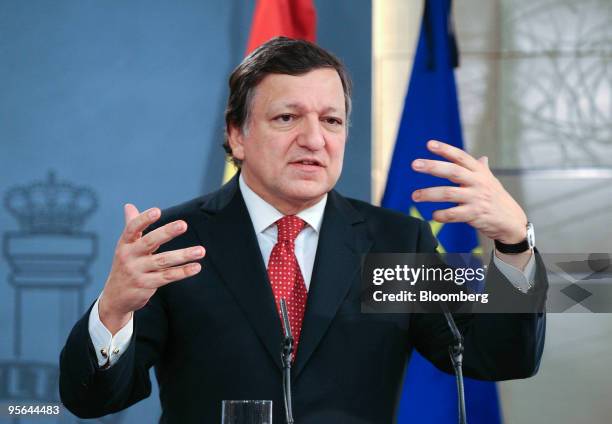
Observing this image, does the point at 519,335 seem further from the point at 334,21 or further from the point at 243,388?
the point at 334,21

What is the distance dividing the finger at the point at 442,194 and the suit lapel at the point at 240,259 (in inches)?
22.1

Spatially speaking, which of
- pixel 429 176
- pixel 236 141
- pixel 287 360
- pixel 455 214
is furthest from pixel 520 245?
pixel 429 176

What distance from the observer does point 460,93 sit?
3.78m

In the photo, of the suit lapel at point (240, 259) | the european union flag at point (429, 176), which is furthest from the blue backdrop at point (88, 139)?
the suit lapel at point (240, 259)

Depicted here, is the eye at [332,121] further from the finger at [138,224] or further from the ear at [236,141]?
the finger at [138,224]

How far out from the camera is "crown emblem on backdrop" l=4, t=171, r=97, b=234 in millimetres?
3422

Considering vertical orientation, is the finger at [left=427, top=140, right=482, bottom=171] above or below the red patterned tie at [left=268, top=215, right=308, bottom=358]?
above

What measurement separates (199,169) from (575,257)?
5.75ft

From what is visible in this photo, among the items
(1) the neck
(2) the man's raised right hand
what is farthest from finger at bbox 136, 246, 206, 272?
(1) the neck

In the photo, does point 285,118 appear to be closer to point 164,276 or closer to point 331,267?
point 331,267

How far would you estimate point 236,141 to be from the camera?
2.11 meters

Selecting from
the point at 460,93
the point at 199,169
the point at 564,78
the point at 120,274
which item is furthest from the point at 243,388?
the point at 564,78

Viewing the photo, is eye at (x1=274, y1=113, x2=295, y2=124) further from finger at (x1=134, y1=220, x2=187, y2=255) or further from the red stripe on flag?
the red stripe on flag

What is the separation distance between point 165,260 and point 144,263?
40 mm
